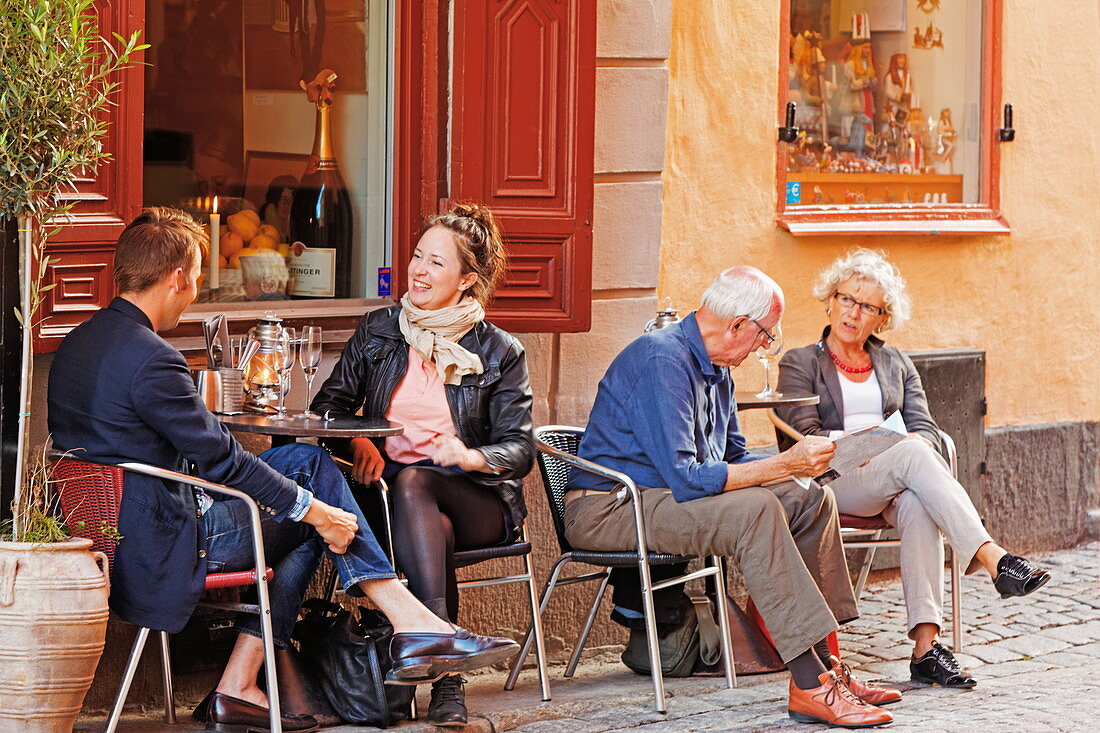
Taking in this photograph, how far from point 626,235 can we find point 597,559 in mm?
1533

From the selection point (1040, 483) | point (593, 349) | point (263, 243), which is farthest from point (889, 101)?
point (263, 243)

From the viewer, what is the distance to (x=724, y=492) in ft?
17.0

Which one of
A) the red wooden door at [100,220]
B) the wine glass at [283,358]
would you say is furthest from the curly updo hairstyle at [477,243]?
the red wooden door at [100,220]

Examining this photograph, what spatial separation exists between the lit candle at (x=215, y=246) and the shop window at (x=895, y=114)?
8.93 ft

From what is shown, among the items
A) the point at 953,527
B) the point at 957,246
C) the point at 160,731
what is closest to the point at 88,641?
the point at 160,731

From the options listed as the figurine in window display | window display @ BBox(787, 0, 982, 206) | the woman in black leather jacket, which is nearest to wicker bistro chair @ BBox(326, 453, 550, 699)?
the woman in black leather jacket

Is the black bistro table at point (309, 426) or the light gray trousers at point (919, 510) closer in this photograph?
the black bistro table at point (309, 426)

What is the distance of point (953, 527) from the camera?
5680 millimetres

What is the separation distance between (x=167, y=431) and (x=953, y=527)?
2791mm

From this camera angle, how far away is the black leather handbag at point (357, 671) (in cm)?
480

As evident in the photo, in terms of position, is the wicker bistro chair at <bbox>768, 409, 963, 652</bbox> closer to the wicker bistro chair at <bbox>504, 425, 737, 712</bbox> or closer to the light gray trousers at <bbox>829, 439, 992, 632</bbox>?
the light gray trousers at <bbox>829, 439, 992, 632</bbox>

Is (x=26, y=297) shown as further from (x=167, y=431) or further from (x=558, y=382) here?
(x=558, y=382)

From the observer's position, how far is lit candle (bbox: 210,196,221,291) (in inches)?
219

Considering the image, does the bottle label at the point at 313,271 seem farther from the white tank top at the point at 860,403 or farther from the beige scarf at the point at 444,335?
the white tank top at the point at 860,403
